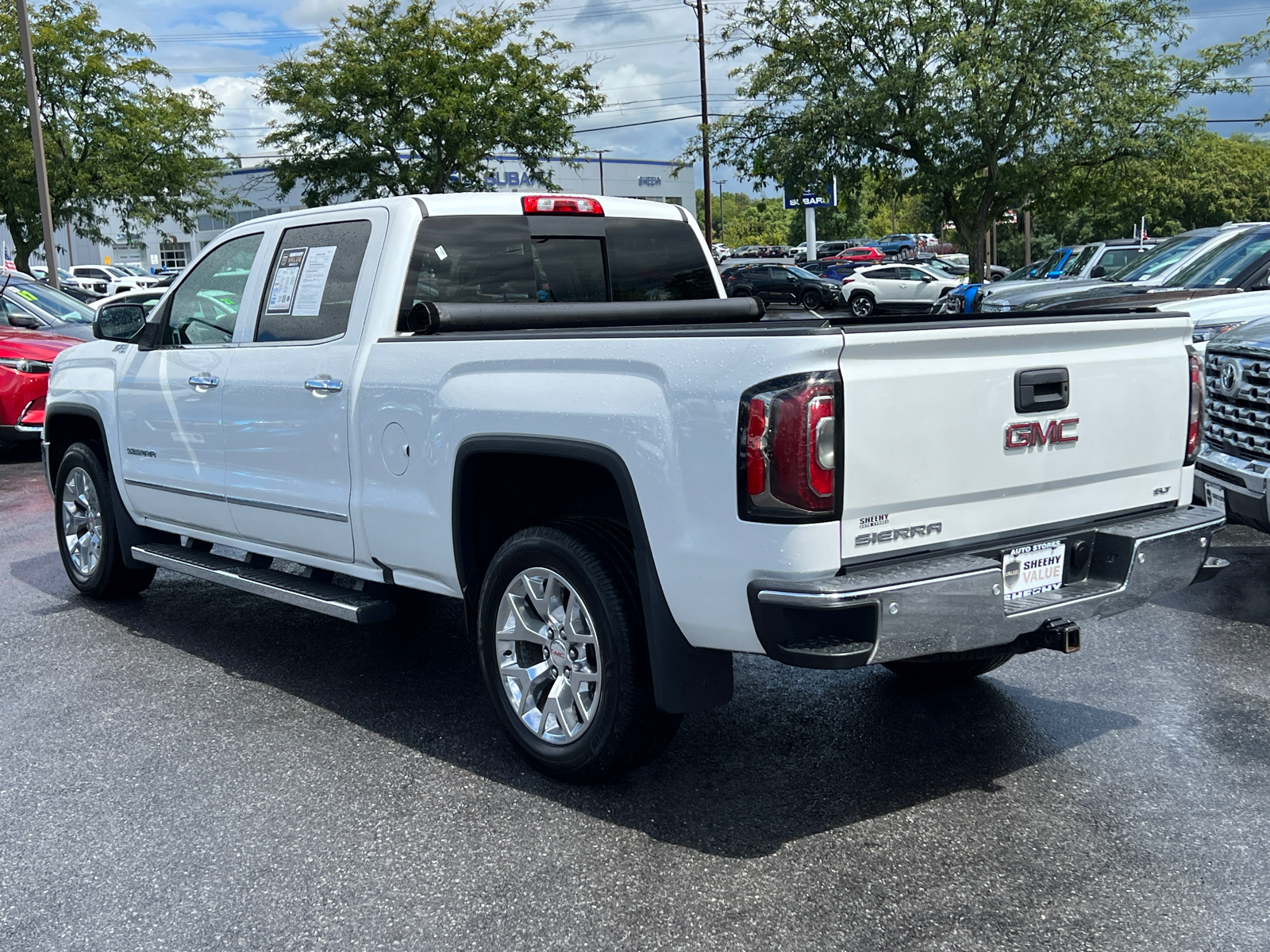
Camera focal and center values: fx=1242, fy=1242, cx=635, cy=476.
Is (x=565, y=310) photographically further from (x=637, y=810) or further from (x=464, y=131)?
(x=464, y=131)

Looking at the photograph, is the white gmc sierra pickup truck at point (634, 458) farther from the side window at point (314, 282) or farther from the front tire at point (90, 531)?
the front tire at point (90, 531)

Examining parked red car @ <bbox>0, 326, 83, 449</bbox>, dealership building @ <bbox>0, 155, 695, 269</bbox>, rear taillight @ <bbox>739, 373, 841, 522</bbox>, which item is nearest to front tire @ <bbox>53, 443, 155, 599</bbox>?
rear taillight @ <bbox>739, 373, 841, 522</bbox>

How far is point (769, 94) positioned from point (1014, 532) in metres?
26.5

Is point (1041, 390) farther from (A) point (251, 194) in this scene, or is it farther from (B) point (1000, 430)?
(A) point (251, 194)

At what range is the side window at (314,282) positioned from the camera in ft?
16.8

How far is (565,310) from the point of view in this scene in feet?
16.9

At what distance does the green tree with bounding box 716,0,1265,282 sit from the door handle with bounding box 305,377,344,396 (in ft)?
76.2

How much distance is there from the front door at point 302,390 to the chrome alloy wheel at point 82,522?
5.48ft

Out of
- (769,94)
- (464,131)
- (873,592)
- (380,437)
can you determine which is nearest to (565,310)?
(380,437)

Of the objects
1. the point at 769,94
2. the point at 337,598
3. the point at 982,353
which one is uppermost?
the point at 769,94

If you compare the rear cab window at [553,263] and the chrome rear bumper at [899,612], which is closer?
the chrome rear bumper at [899,612]

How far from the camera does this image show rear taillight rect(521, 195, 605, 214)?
539cm

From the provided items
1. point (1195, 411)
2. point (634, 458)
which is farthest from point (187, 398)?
point (1195, 411)

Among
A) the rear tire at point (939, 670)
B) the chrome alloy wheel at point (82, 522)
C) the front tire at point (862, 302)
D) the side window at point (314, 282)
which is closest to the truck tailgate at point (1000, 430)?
the rear tire at point (939, 670)
